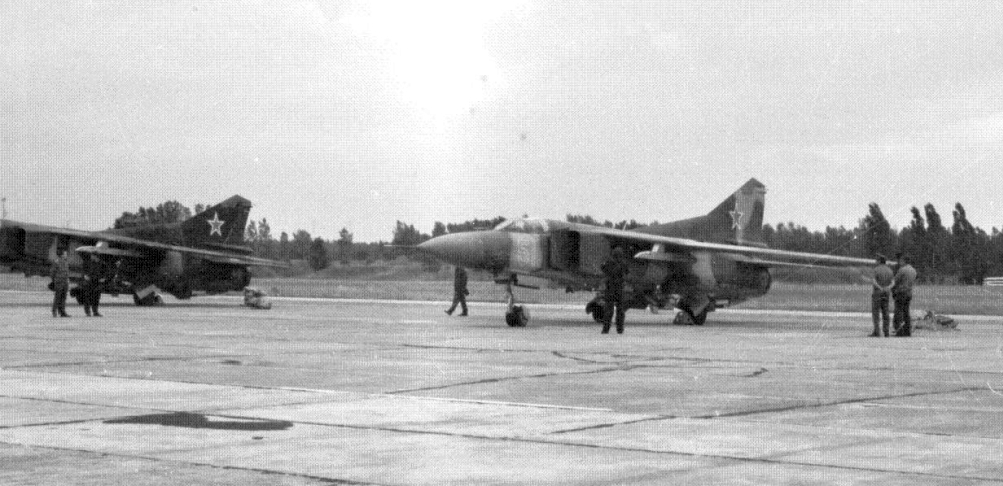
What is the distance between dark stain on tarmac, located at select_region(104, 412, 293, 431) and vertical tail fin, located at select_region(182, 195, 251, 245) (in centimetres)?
3352

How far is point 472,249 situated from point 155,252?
18.0m

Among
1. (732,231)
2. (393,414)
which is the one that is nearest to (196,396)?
(393,414)

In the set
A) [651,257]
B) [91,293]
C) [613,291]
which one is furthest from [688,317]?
[91,293]

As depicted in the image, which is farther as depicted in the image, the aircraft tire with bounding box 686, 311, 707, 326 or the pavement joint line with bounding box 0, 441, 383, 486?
the aircraft tire with bounding box 686, 311, 707, 326

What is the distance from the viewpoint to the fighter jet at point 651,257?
26391mm

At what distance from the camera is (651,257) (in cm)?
2862

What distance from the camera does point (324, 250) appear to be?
83.8 m

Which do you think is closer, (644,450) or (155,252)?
(644,450)

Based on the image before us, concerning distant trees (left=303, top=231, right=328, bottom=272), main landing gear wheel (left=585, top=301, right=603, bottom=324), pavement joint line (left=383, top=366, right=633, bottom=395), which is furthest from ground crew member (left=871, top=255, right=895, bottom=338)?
distant trees (left=303, top=231, right=328, bottom=272)

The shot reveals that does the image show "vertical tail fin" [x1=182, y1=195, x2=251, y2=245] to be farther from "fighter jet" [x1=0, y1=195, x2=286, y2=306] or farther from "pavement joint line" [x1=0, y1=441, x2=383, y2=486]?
"pavement joint line" [x1=0, y1=441, x2=383, y2=486]

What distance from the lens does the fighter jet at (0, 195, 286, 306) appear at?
39406mm

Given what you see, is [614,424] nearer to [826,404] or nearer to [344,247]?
[826,404]

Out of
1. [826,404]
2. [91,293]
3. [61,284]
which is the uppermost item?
[61,284]

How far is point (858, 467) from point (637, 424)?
236 cm
